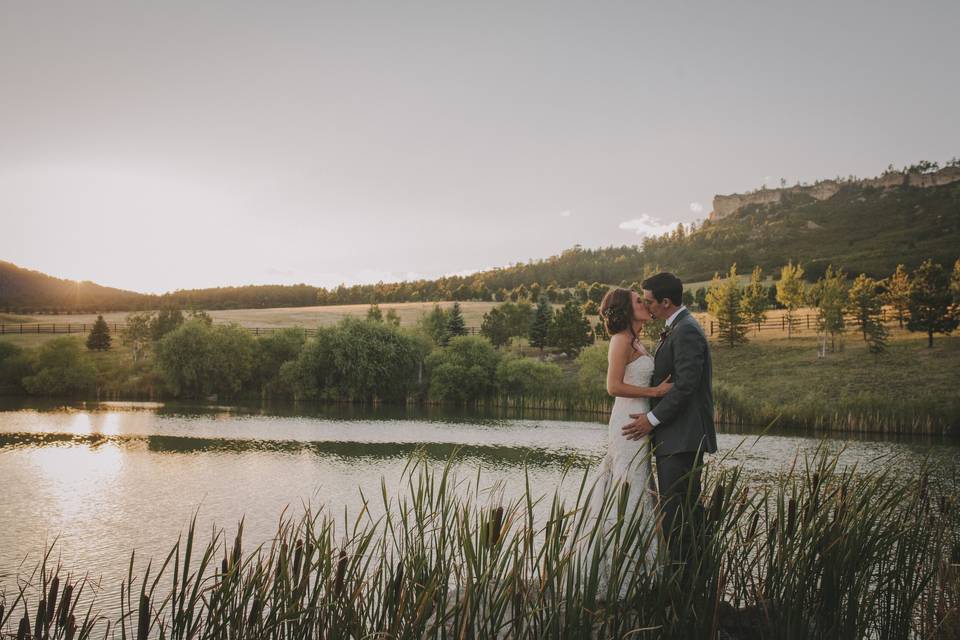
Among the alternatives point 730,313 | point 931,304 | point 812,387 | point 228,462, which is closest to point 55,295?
point 730,313

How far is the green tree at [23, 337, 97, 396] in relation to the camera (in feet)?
159

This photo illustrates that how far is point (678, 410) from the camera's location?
489 cm

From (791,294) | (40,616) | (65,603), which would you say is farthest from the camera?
(791,294)

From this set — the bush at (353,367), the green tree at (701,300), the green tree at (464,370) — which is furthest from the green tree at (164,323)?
the green tree at (701,300)

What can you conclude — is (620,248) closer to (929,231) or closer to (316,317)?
(929,231)

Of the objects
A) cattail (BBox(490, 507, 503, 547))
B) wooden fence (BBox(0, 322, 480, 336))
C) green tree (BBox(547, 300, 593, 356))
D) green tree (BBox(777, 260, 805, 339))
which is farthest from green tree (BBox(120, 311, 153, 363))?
cattail (BBox(490, 507, 503, 547))

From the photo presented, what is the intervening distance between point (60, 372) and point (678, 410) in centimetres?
5497

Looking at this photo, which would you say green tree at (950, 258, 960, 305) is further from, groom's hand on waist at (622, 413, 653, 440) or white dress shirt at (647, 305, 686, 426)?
groom's hand on waist at (622, 413, 653, 440)

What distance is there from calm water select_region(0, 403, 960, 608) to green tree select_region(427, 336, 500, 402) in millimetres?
9653

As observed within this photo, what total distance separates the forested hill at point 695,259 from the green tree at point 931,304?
121 feet

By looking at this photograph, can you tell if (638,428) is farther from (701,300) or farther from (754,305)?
(701,300)

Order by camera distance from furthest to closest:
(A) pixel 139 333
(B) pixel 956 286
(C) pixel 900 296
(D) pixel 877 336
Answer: (A) pixel 139 333 → (C) pixel 900 296 → (B) pixel 956 286 → (D) pixel 877 336

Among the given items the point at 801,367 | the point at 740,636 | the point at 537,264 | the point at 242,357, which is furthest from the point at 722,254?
the point at 740,636

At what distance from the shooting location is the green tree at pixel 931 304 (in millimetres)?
49531
